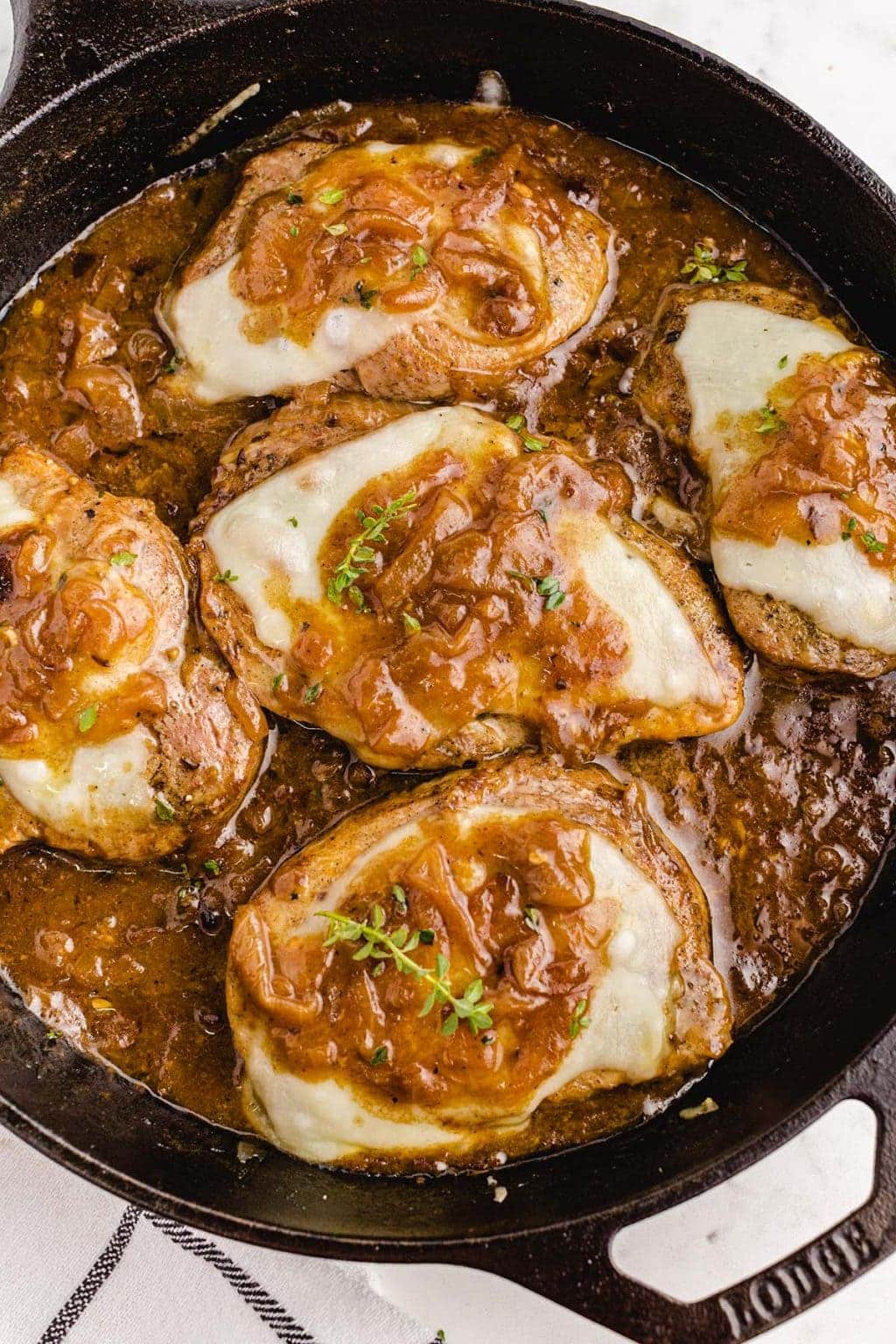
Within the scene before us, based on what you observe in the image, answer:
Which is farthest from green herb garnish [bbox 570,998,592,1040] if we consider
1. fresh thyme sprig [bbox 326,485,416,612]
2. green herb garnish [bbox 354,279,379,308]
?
green herb garnish [bbox 354,279,379,308]

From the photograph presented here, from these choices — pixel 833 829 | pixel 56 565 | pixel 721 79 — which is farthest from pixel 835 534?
pixel 56 565

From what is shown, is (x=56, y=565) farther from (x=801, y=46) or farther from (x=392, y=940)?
(x=801, y=46)

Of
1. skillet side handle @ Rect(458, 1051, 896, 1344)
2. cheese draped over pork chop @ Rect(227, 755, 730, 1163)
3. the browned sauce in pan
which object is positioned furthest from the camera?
the browned sauce in pan

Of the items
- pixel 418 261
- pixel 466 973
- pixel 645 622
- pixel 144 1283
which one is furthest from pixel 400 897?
pixel 418 261

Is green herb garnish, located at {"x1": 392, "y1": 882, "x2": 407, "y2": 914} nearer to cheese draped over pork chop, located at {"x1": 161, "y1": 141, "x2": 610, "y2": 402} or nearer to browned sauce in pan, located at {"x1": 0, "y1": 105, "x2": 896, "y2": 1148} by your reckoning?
browned sauce in pan, located at {"x1": 0, "y1": 105, "x2": 896, "y2": 1148}

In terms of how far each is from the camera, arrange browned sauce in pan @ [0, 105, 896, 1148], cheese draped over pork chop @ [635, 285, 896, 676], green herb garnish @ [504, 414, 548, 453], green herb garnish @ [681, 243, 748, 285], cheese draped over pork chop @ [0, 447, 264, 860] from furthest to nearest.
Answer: green herb garnish @ [681, 243, 748, 285]
browned sauce in pan @ [0, 105, 896, 1148]
green herb garnish @ [504, 414, 548, 453]
cheese draped over pork chop @ [635, 285, 896, 676]
cheese draped over pork chop @ [0, 447, 264, 860]

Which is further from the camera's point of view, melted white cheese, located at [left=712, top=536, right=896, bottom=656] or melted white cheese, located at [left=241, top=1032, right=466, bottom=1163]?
melted white cheese, located at [left=712, top=536, right=896, bottom=656]

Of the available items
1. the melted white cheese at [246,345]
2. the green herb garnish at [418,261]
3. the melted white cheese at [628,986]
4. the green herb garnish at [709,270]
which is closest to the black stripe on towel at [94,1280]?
the melted white cheese at [628,986]
